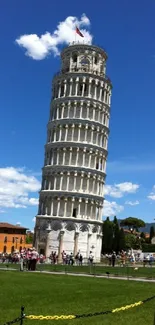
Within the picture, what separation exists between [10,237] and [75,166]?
174 feet

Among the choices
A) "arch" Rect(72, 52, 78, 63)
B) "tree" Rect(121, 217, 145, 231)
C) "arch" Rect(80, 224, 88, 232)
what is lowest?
"arch" Rect(80, 224, 88, 232)

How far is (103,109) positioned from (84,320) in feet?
223

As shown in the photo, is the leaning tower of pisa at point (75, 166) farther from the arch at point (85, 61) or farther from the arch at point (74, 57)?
the arch at point (74, 57)

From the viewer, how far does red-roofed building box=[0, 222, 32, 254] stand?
11806 centimetres

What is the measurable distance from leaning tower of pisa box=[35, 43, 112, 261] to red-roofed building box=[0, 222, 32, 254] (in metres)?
42.8

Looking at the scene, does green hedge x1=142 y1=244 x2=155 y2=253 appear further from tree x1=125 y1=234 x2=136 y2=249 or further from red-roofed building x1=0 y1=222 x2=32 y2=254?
red-roofed building x1=0 y1=222 x2=32 y2=254

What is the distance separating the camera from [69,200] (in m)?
75.1

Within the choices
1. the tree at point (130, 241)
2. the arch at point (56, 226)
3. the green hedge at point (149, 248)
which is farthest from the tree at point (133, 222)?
the arch at point (56, 226)

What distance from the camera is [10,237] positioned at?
4744 inches

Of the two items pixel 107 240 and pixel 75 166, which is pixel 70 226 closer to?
pixel 75 166

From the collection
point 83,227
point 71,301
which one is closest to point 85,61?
point 83,227

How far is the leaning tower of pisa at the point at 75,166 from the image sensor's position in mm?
74812

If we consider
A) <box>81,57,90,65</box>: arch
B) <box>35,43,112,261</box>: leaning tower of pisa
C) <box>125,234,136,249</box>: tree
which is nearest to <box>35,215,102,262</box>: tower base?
<box>35,43,112,261</box>: leaning tower of pisa

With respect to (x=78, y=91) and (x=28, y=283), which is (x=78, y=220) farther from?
(x=28, y=283)
